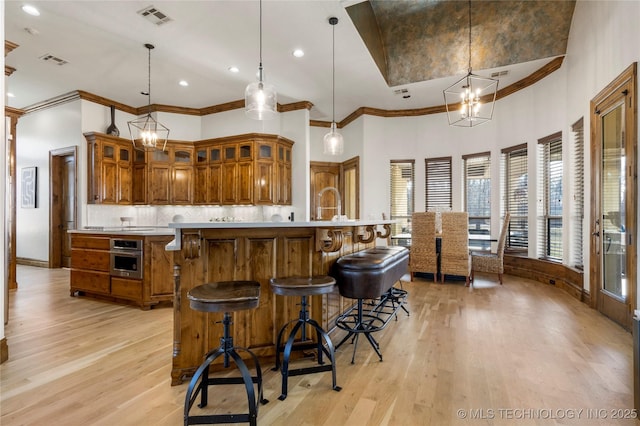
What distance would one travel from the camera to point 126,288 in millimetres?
3869

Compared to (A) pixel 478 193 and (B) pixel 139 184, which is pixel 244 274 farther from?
(A) pixel 478 193

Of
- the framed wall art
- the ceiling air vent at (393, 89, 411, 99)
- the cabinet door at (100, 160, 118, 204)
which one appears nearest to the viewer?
the ceiling air vent at (393, 89, 411, 99)

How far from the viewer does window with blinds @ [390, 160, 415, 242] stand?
7.02 meters

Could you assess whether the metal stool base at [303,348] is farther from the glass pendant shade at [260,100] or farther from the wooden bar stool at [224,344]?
the glass pendant shade at [260,100]

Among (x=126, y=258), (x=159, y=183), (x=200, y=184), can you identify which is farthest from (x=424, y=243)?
(x=159, y=183)

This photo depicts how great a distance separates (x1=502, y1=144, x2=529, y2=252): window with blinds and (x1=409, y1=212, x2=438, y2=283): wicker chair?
1884mm

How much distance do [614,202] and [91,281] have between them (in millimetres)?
6324

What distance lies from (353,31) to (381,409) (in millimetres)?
4114

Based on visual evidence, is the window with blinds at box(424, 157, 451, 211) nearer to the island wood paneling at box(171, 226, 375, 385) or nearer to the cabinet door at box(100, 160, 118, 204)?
the island wood paneling at box(171, 226, 375, 385)

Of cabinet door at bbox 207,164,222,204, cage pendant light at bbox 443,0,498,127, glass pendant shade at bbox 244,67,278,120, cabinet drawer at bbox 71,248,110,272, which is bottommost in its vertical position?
cabinet drawer at bbox 71,248,110,272

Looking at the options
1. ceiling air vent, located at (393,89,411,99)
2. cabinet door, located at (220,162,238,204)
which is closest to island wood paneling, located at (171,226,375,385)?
cabinet door, located at (220,162,238,204)

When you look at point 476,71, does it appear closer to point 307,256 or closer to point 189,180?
point 307,256

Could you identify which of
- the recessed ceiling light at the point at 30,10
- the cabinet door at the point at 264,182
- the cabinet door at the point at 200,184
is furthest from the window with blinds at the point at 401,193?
the recessed ceiling light at the point at 30,10

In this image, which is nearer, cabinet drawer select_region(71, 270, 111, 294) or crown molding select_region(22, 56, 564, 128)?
cabinet drawer select_region(71, 270, 111, 294)
